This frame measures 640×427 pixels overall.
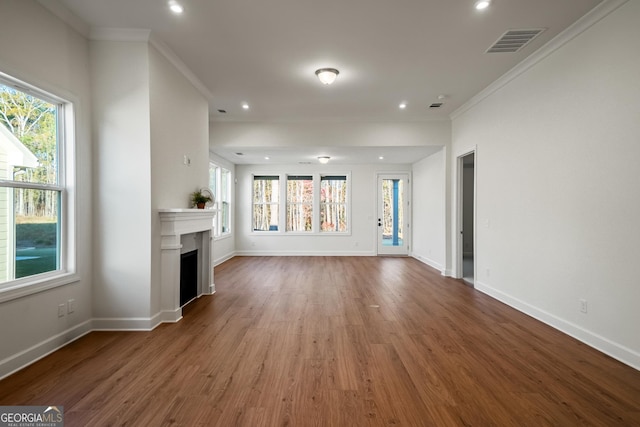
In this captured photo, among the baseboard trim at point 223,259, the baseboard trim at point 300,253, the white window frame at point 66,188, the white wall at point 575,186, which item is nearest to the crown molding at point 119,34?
the white window frame at point 66,188

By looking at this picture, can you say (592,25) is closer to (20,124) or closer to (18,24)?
(18,24)

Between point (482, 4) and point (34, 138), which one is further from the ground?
point (482, 4)

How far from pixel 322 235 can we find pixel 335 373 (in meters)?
6.56

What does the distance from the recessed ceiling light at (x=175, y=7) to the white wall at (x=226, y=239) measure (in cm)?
424

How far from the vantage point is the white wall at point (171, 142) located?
3289mm

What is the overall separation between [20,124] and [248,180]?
6.30 metres

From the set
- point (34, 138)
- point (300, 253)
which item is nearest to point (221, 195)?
point (300, 253)

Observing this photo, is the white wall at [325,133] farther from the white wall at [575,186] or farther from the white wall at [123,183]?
the white wall at [123,183]

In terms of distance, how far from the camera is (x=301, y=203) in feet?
29.4

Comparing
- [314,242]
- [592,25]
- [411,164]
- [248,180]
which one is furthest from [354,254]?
[592,25]

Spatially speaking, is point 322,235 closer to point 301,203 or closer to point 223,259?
point 301,203

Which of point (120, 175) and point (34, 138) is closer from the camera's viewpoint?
point (34, 138)

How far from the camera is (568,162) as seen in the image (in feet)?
10.5

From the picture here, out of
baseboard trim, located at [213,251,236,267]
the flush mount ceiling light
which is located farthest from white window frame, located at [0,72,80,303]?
baseboard trim, located at [213,251,236,267]
